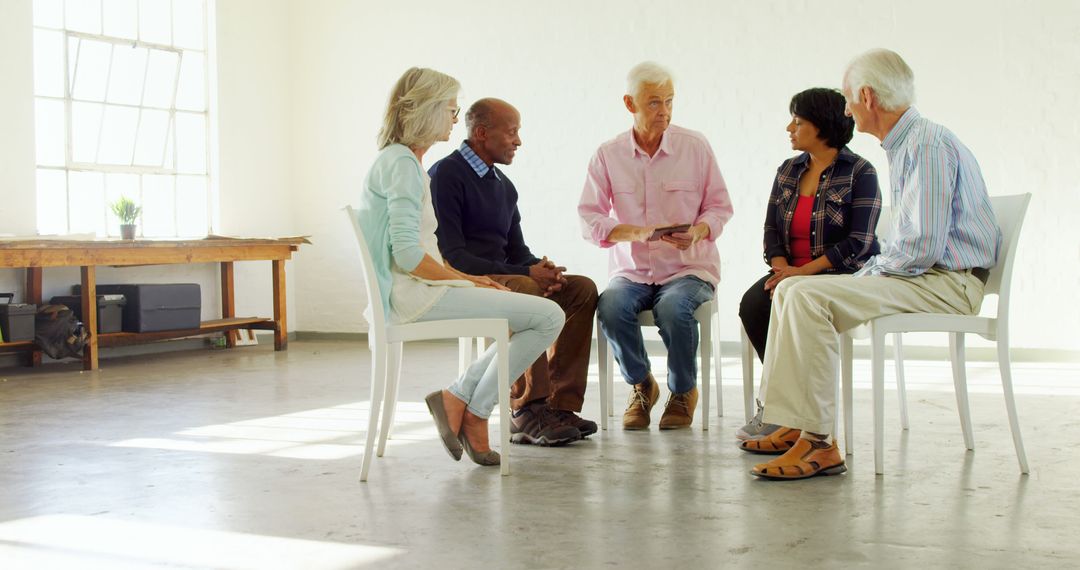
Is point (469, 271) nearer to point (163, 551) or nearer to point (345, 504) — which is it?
point (345, 504)

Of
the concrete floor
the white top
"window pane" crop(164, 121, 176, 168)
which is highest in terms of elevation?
"window pane" crop(164, 121, 176, 168)

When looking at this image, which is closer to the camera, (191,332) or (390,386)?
(390,386)

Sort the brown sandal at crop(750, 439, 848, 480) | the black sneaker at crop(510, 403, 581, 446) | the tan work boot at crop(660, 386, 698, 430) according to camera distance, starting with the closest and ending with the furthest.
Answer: the brown sandal at crop(750, 439, 848, 480) → the black sneaker at crop(510, 403, 581, 446) → the tan work boot at crop(660, 386, 698, 430)

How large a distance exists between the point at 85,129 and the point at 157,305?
1.40m

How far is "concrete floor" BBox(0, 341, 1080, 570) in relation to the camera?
8.30ft

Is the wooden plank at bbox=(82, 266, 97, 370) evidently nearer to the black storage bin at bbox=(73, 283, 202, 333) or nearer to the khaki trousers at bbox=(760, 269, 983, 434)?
the black storage bin at bbox=(73, 283, 202, 333)

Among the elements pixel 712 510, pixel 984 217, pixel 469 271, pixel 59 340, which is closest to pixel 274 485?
pixel 469 271

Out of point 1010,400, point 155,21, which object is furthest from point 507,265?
point 155,21

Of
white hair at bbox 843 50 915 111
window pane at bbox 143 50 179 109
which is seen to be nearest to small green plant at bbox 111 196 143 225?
window pane at bbox 143 50 179 109

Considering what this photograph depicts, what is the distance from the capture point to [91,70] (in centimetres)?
752

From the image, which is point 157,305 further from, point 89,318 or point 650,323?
point 650,323

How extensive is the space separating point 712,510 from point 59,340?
16.6 feet

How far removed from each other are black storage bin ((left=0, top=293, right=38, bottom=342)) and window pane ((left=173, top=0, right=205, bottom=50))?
8.38 feet

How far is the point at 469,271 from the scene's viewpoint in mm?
3971
